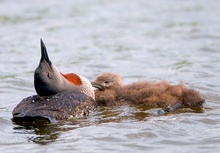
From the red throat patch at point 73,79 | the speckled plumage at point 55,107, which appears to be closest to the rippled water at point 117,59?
the speckled plumage at point 55,107

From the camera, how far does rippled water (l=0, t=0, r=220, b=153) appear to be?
25.8 feet

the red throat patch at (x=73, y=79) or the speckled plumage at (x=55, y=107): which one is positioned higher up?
the red throat patch at (x=73, y=79)

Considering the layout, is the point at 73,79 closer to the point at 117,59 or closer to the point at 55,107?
the point at 55,107

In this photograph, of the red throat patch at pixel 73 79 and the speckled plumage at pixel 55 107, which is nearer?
the speckled plumage at pixel 55 107


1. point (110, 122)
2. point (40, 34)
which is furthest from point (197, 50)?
point (110, 122)

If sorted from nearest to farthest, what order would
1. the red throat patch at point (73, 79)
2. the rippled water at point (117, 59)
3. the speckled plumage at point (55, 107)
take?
1. the rippled water at point (117, 59)
2. the speckled plumage at point (55, 107)
3. the red throat patch at point (73, 79)

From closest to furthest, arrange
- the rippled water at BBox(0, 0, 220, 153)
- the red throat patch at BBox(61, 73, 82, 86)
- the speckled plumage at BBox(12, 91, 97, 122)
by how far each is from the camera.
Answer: the rippled water at BBox(0, 0, 220, 153) < the speckled plumage at BBox(12, 91, 97, 122) < the red throat patch at BBox(61, 73, 82, 86)

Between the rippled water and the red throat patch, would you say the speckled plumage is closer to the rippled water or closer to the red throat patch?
the rippled water

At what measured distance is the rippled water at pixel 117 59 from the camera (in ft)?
25.8

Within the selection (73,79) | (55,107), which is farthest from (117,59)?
(55,107)

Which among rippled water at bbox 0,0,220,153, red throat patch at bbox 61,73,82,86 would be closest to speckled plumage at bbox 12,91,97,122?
rippled water at bbox 0,0,220,153

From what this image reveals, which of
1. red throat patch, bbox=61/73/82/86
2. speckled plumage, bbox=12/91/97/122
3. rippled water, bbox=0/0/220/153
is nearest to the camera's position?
rippled water, bbox=0/0/220/153

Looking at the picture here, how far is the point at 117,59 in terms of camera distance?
1352 centimetres

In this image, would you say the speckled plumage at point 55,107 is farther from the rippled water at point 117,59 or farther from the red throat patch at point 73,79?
the red throat patch at point 73,79
